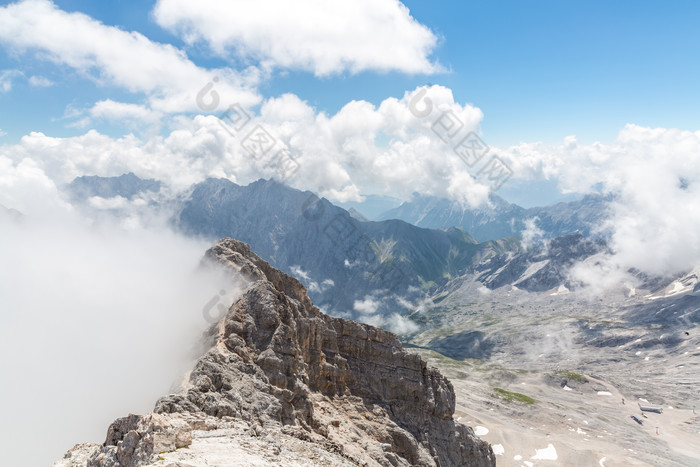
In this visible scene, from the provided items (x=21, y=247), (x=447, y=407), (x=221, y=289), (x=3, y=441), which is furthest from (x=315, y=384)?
(x=21, y=247)

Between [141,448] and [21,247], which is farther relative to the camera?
[21,247]

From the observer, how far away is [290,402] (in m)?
49.3

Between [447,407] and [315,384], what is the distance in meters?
29.4

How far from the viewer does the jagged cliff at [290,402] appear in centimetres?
3056

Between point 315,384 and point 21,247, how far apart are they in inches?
7575

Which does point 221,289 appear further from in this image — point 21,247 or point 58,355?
point 21,247

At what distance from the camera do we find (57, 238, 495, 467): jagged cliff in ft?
100

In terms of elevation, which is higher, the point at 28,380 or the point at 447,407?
the point at 28,380

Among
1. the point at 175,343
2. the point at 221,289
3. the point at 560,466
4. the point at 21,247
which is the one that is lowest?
the point at 560,466

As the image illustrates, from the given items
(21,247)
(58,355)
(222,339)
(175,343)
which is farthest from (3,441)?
(21,247)

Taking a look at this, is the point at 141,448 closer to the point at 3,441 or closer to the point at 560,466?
the point at 3,441

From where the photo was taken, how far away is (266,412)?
43.1 meters

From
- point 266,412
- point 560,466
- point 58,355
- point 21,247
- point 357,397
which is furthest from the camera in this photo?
point 21,247

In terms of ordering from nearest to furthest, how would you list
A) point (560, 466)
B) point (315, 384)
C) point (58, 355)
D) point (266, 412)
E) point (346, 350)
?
1. point (266, 412)
2. point (315, 384)
3. point (346, 350)
4. point (58, 355)
5. point (560, 466)
